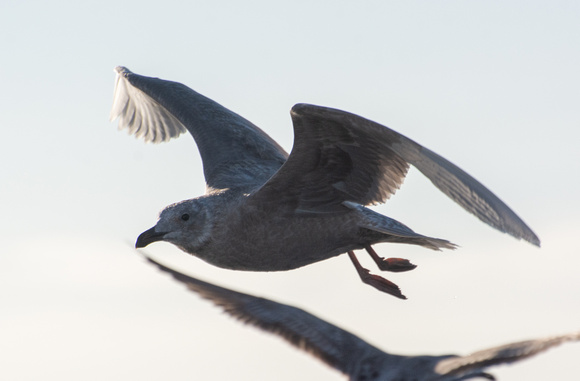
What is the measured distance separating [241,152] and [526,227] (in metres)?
5.40

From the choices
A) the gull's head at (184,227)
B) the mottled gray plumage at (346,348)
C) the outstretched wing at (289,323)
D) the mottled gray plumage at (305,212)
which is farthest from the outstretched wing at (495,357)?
the gull's head at (184,227)

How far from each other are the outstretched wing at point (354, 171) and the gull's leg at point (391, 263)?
0.77 meters

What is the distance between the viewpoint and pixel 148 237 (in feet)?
38.1

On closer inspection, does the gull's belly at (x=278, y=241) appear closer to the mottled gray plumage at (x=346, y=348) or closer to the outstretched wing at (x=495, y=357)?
the mottled gray plumage at (x=346, y=348)

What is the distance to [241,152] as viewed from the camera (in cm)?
1358

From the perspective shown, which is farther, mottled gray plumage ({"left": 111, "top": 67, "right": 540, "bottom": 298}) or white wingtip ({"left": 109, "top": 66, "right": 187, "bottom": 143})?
white wingtip ({"left": 109, "top": 66, "right": 187, "bottom": 143})

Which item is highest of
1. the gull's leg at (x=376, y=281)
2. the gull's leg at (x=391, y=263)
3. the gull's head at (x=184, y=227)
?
the gull's leg at (x=391, y=263)

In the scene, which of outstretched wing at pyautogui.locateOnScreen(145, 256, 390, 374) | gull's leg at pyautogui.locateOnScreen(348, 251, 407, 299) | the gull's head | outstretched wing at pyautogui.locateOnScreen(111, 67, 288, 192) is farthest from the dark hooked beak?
outstretched wing at pyautogui.locateOnScreen(145, 256, 390, 374)

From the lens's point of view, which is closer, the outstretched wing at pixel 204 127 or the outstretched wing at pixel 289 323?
the outstretched wing at pixel 289 323

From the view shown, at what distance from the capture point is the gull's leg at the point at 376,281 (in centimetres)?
1220

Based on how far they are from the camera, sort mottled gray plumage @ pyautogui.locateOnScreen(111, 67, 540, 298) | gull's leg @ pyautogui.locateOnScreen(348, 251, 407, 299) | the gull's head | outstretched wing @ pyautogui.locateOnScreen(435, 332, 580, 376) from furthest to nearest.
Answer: gull's leg @ pyautogui.locateOnScreen(348, 251, 407, 299) < the gull's head < mottled gray plumage @ pyautogui.locateOnScreen(111, 67, 540, 298) < outstretched wing @ pyautogui.locateOnScreen(435, 332, 580, 376)

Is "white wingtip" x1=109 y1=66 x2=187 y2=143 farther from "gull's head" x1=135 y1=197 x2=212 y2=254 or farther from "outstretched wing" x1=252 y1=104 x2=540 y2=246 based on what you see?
"outstretched wing" x1=252 y1=104 x2=540 y2=246

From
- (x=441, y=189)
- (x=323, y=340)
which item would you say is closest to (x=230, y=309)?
(x=323, y=340)

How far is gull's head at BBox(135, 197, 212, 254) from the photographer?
11.6m
